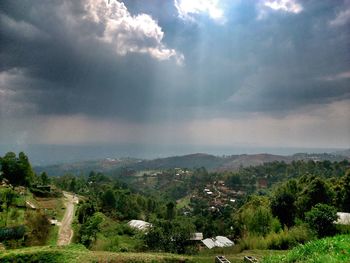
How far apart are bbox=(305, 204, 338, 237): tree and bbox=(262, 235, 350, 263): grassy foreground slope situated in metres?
16.1

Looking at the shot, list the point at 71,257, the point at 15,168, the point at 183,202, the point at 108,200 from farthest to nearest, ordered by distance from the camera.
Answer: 1. the point at 183,202
2. the point at 108,200
3. the point at 15,168
4. the point at 71,257

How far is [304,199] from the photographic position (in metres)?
41.2

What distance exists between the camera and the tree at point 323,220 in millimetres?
25938

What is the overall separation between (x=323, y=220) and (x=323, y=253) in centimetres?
1836

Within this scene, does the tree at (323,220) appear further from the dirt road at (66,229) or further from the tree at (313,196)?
the dirt road at (66,229)

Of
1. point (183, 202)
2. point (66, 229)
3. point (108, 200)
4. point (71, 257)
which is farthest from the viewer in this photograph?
point (183, 202)

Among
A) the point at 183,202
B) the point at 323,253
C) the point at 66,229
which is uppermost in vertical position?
the point at 323,253

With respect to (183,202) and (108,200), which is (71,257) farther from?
(183,202)

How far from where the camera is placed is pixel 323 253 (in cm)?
984

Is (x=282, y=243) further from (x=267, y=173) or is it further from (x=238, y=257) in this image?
(x=267, y=173)

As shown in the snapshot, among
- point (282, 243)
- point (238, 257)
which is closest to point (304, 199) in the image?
point (282, 243)

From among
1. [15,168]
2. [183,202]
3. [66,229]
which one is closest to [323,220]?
[66,229]

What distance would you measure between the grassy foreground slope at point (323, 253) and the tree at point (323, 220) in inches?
633

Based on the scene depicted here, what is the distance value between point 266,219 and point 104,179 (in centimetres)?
12665
